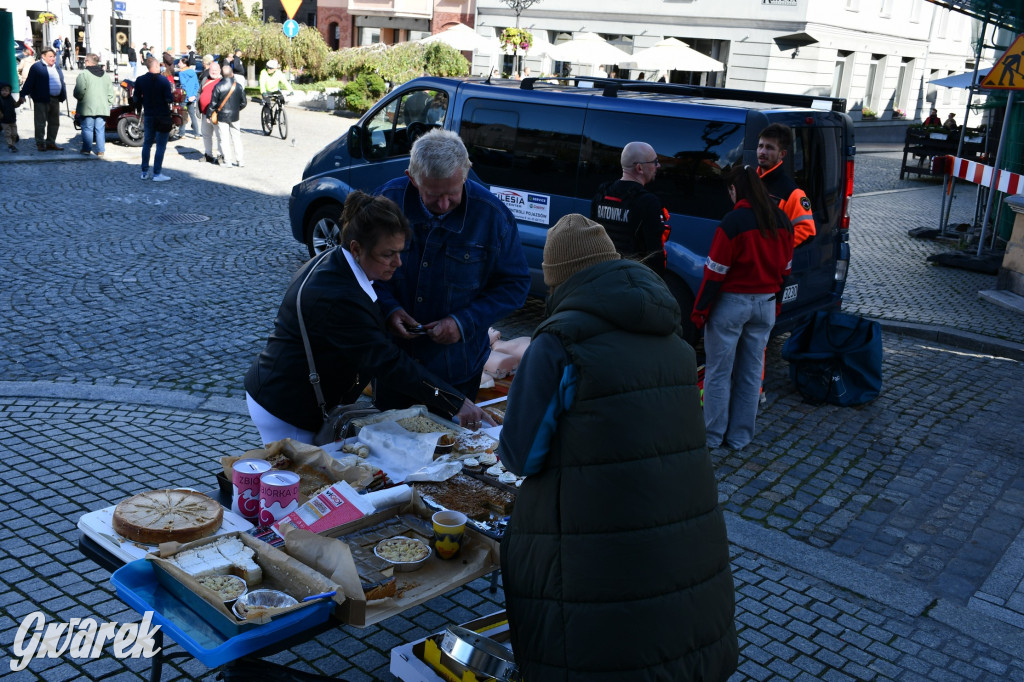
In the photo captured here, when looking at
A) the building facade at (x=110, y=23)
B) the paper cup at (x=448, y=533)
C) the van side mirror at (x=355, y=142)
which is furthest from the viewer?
the building facade at (x=110, y=23)

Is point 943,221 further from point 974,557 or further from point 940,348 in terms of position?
point 974,557

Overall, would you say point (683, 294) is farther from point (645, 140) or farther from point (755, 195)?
point (755, 195)

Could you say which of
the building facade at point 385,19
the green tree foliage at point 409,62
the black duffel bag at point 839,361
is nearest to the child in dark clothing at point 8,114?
the black duffel bag at point 839,361

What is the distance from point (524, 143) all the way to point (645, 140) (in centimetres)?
129

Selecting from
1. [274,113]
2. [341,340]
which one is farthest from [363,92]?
[341,340]

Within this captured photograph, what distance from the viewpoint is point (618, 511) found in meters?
2.45

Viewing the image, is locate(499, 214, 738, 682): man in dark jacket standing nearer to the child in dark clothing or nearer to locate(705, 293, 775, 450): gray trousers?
locate(705, 293, 775, 450): gray trousers

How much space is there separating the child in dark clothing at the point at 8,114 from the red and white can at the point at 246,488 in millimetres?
A: 16611

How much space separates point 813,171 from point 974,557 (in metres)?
3.64

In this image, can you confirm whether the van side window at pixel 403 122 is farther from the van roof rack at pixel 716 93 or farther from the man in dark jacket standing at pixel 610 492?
the man in dark jacket standing at pixel 610 492

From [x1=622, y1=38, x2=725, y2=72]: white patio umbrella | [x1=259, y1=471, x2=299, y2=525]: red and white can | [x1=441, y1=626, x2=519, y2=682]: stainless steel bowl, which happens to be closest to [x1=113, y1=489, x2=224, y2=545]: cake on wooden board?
[x1=259, y1=471, x2=299, y2=525]: red and white can

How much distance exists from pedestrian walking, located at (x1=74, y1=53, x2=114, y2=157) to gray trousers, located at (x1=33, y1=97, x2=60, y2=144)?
20.3 inches

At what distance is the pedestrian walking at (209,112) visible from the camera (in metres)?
17.1

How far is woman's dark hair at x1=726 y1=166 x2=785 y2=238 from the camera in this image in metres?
5.97
